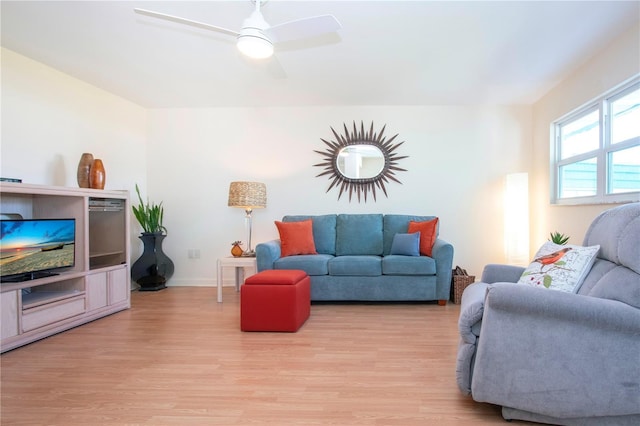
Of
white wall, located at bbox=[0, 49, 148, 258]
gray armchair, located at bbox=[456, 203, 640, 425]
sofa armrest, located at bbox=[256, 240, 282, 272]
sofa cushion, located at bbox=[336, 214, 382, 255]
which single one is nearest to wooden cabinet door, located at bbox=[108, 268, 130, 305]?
white wall, located at bbox=[0, 49, 148, 258]

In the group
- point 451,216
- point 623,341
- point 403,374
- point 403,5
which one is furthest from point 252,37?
point 451,216

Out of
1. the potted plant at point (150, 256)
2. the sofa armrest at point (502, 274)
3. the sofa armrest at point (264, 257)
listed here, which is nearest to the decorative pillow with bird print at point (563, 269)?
the sofa armrest at point (502, 274)

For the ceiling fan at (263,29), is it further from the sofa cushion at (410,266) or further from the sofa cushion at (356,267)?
the sofa cushion at (410,266)

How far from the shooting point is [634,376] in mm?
1500

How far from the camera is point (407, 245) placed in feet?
13.0

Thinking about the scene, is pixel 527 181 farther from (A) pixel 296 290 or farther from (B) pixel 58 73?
(B) pixel 58 73

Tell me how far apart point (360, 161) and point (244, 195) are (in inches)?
63.8

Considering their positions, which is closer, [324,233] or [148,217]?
[324,233]

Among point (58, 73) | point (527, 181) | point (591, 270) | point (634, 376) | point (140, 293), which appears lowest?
point (140, 293)

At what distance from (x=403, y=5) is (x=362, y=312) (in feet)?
8.78

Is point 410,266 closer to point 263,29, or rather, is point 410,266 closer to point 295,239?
point 295,239

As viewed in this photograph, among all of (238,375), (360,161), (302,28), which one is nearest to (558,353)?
(238,375)

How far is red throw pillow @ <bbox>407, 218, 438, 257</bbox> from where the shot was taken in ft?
13.2

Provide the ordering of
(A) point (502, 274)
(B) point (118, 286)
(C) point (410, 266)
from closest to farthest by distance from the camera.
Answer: (A) point (502, 274)
(B) point (118, 286)
(C) point (410, 266)
